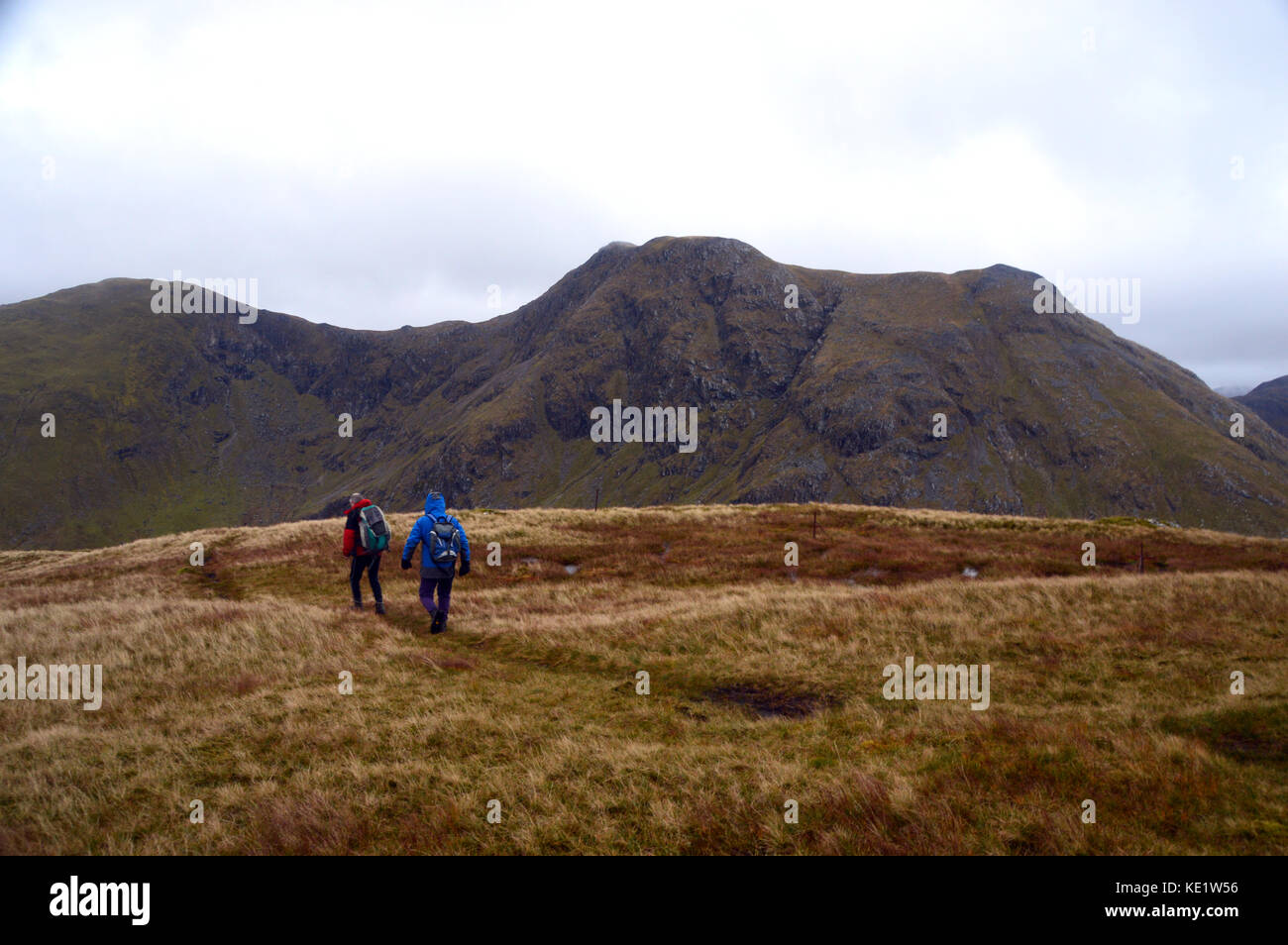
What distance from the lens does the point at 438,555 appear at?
1476cm

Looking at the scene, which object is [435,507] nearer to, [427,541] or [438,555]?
[427,541]

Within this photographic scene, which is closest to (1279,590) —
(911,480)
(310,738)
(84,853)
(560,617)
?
(560,617)

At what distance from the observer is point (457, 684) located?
36.9 feet

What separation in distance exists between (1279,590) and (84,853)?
23841mm


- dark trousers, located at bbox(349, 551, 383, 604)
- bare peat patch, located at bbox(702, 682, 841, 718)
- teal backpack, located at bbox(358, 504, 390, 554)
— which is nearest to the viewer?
bare peat patch, located at bbox(702, 682, 841, 718)

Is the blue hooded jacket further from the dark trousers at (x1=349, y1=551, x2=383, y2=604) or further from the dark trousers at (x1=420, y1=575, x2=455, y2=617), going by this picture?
the dark trousers at (x1=349, y1=551, x2=383, y2=604)

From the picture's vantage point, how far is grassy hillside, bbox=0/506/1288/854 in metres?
6.45

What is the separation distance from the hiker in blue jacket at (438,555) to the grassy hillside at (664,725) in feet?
2.88

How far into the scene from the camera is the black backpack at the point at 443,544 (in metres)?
14.8

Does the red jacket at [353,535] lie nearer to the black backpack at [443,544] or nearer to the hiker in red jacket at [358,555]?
the hiker in red jacket at [358,555]

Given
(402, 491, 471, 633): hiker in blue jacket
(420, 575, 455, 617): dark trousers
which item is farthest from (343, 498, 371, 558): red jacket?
(420, 575, 455, 617): dark trousers

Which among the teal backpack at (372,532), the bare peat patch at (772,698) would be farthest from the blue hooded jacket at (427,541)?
the bare peat patch at (772,698)
